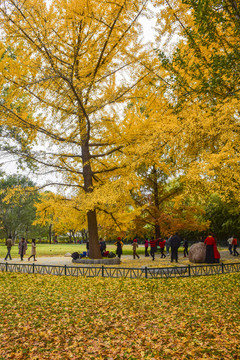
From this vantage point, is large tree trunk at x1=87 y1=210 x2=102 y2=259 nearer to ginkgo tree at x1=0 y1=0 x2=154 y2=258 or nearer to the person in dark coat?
ginkgo tree at x1=0 y1=0 x2=154 y2=258

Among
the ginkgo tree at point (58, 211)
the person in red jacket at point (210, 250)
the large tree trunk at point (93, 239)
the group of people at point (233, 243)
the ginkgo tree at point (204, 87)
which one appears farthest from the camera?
the group of people at point (233, 243)

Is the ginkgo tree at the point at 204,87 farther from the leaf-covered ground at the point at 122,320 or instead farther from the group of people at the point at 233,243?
the group of people at the point at 233,243

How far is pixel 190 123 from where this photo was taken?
8.36 meters

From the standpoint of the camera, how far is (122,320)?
6379 millimetres

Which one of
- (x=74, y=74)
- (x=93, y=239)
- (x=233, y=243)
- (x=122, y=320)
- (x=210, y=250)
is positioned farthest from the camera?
(x=233, y=243)

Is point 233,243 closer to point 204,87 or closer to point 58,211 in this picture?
point 58,211

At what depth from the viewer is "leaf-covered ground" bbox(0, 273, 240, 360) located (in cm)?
490

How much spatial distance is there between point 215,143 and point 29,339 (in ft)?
25.9

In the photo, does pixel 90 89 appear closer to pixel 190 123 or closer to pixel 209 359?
pixel 190 123

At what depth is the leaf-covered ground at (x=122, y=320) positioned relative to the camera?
16.1 feet

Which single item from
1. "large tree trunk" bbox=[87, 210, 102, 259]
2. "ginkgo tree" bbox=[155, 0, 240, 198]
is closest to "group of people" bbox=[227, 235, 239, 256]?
"large tree trunk" bbox=[87, 210, 102, 259]

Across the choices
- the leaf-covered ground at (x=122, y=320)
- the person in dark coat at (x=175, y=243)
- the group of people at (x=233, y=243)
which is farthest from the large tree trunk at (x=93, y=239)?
the group of people at (x=233, y=243)

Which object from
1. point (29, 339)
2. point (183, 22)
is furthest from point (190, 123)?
point (29, 339)

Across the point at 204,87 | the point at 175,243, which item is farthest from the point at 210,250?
the point at 204,87
